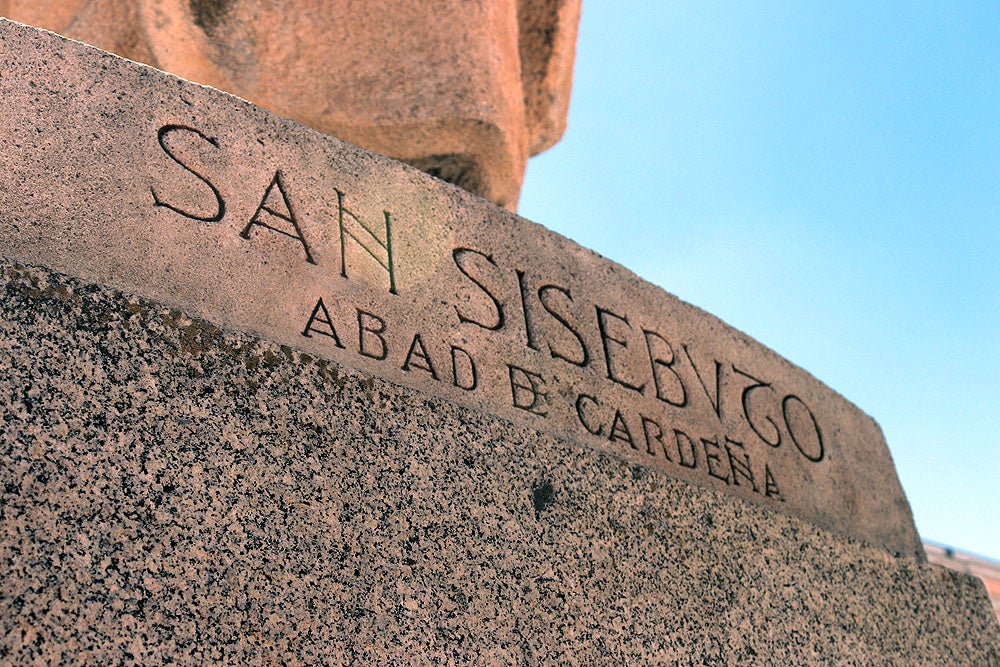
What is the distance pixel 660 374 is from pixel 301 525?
1.32 meters

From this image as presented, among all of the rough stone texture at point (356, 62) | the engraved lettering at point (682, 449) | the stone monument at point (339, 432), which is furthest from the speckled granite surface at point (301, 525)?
the rough stone texture at point (356, 62)

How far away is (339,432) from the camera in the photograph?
210 centimetres

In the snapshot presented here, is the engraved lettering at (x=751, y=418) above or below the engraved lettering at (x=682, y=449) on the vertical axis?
above

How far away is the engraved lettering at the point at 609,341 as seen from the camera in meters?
2.73

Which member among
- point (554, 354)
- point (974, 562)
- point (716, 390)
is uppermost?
point (974, 562)

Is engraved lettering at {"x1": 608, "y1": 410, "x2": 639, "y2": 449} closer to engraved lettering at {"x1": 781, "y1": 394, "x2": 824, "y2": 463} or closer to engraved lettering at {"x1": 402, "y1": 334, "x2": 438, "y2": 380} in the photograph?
engraved lettering at {"x1": 402, "y1": 334, "x2": 438, "y2": 380}

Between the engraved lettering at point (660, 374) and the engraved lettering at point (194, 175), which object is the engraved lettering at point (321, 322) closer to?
the engraved lettering at point (194, 175)

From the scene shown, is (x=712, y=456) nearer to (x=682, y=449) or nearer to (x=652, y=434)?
(x=682, y=449)

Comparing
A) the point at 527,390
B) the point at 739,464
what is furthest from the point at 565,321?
the point at 739,464

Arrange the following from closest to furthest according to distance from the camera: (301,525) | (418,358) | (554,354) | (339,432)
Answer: (301,525) → (339,432) → (418,358) → (554,354)

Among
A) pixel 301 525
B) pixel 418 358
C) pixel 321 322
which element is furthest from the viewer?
pixel 418 358

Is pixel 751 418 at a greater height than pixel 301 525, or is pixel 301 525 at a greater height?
pixel 751 418

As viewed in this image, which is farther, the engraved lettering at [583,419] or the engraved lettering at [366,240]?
the engraved lettering at [583,419]

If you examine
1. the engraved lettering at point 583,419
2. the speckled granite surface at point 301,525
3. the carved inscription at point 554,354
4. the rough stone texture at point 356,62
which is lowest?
the speckled granite surface at point 301,525
